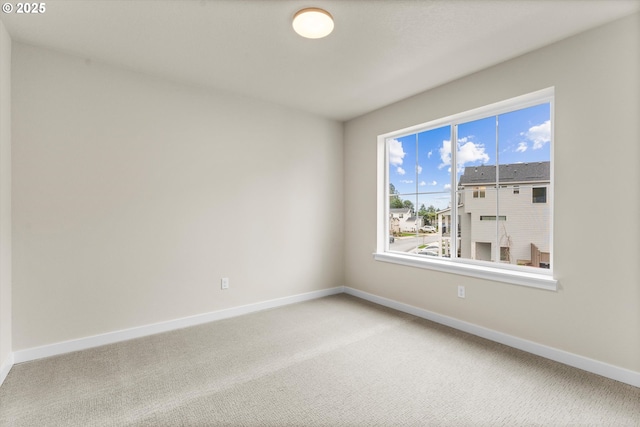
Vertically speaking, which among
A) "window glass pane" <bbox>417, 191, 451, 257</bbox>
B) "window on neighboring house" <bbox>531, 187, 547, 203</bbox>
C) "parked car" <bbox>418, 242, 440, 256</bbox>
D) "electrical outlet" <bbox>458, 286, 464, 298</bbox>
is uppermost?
"window on neighboring house" <bbox>531, 187, 547, 203</bbox>

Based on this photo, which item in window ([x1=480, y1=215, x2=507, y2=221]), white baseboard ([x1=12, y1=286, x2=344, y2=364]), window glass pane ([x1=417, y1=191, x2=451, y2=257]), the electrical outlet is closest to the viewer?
white baseboard ([x1=12, y1=286, x2=344, y2=364])

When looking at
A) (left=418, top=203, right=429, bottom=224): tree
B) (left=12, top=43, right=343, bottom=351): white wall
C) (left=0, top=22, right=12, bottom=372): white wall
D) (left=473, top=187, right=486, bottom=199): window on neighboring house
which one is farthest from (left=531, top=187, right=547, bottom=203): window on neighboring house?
(left=0, top=22, right=12, bottom=372): white wall

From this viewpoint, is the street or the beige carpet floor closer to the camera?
the beige carpet floor

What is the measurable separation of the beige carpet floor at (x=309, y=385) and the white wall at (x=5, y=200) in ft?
0.92

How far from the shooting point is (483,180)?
120 inches

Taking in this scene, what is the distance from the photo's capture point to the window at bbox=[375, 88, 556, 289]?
2.66 meters

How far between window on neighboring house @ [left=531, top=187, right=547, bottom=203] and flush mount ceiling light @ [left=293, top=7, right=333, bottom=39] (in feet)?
7.24

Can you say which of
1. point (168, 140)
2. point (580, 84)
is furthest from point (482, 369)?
point (168, 140)

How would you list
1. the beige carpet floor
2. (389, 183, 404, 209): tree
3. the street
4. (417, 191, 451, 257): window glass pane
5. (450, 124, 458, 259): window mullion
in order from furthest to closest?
(389, 183, 404, 209): tree
the street
(417, 191, 451, 257): window glass pane
(450, 124, 458, 259): window mullion
the beige carpet floor

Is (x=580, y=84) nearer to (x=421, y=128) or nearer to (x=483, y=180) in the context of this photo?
(x=483, y=180)

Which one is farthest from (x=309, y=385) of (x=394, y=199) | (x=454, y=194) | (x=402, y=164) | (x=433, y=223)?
(x=402, y=164)

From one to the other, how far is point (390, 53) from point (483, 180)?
154 cm

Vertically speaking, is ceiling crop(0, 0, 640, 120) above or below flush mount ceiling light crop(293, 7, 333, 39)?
above
